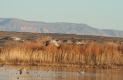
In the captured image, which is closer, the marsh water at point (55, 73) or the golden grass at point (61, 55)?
the marsh water at point (55, 73)

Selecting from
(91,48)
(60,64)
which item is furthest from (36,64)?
(91,48)

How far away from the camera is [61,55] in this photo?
3828 cm

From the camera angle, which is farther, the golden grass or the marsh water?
the golden grass

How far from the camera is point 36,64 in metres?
37.3

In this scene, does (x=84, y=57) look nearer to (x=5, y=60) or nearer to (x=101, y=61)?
(x=101, y=61)

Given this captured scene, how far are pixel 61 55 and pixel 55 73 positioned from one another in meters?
5.46

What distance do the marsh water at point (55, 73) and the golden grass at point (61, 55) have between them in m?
1.50

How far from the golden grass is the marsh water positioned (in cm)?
150

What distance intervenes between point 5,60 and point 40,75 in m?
6.06

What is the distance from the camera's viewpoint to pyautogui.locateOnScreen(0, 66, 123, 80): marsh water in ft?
99.4

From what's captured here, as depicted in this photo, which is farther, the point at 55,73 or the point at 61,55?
the point at 61,55

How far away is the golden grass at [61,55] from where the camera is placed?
3716 cm

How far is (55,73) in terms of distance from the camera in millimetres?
32906

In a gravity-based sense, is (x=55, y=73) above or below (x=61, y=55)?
below
